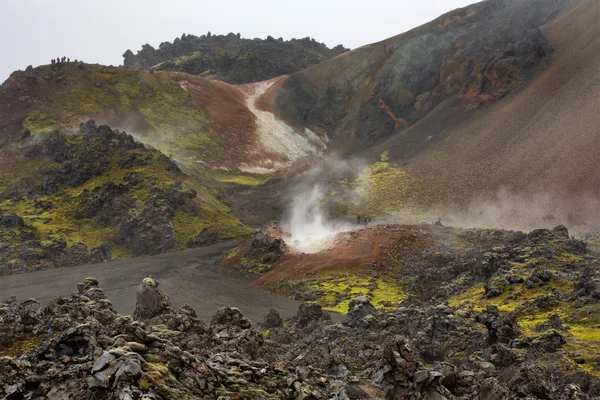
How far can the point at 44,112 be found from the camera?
429ft

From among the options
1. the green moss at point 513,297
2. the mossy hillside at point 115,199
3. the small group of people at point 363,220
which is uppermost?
the mossy hillside at point 115,199

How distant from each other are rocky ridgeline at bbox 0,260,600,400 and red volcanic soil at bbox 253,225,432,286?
2394cm

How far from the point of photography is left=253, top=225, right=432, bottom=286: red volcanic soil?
211ft

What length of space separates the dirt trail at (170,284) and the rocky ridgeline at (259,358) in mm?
12907

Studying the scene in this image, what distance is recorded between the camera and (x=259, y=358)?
72.3ft

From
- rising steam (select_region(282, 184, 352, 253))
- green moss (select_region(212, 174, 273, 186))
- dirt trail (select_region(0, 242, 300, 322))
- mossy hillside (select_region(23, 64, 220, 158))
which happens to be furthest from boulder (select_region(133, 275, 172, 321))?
mossy hillside (select_region(23, 64, 220, 158))

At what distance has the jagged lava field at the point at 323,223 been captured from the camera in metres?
18.0

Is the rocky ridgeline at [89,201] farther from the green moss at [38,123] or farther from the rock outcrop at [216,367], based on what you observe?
the rock outcrop at [216,367]

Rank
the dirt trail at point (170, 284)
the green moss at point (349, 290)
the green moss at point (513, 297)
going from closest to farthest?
1. the green moss at point (513, 297)
2. the dirt trail at point (170, 284)
3. the green moss at point (349, 290)

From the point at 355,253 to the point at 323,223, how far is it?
27140mm

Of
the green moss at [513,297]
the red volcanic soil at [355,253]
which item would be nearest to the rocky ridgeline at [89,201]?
the red volcanic soil at [355,253]

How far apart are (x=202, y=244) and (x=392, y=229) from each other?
36.5 meters

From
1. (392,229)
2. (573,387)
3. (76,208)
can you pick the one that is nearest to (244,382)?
(573,387)

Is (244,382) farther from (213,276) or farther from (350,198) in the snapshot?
(350,198)
